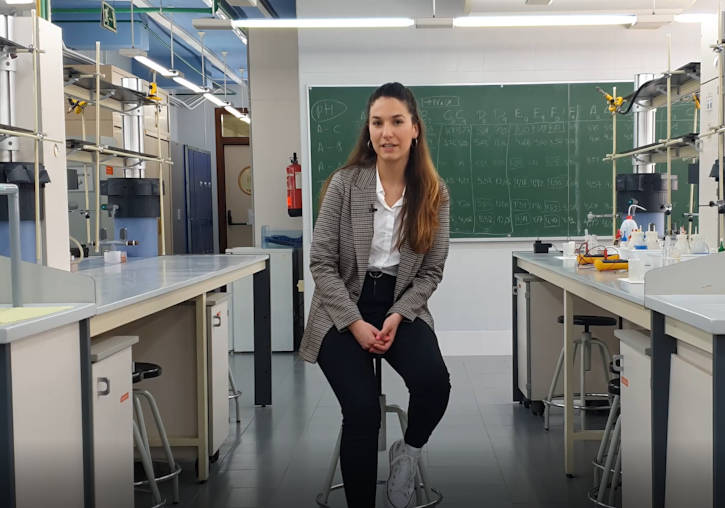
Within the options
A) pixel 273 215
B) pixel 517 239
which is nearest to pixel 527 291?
pixel 517 239

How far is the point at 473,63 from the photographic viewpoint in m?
5.86

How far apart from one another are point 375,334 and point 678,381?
33.1 inches

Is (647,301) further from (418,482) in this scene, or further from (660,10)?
(660,10)

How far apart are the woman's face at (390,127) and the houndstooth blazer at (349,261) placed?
0.10 metres

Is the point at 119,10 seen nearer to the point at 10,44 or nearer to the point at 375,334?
the point at 10,44

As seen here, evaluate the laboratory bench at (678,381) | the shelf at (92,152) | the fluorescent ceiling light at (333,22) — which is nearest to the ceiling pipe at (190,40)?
the fluorescent ceiling light at (333,22)

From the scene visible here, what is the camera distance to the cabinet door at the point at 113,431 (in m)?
1.91

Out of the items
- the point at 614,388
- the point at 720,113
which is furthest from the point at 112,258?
the point at 720,113

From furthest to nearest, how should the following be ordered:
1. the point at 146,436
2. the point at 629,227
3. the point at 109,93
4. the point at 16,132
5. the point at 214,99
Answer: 1. the point at 214,99
2. the point at 109,93
3. the point at 629,227
4. the point at 16,132
5. the point at 146,436

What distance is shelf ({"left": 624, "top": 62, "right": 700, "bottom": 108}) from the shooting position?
12.8 ft

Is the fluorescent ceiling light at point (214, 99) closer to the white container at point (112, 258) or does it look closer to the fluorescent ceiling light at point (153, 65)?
the fluorescent ceiling light at point (153, 65)

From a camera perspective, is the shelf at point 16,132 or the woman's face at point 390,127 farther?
the shelf at point 16,132

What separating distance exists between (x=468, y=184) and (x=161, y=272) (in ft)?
10.8

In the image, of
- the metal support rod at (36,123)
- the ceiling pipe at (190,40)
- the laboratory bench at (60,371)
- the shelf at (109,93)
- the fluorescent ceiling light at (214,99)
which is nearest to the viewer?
the laboratory bench at (60,371)
